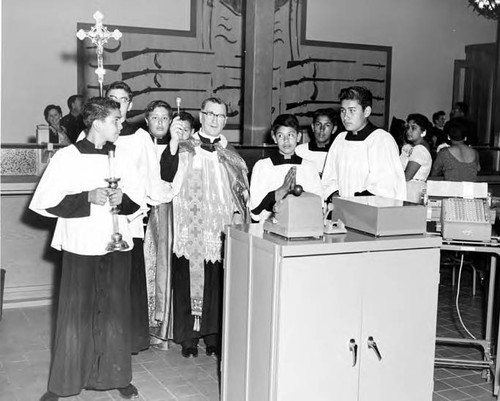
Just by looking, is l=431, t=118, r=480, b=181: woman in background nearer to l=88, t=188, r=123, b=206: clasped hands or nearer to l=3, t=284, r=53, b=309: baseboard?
l=3, t=284, r=53, b=309: baseboard

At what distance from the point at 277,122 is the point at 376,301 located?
1851mm

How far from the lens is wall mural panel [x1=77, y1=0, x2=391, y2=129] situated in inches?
435

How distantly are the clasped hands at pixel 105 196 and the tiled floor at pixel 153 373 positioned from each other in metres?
1.25

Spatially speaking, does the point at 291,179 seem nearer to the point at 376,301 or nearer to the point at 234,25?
the point at 376,301

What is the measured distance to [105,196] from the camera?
12.8 ft

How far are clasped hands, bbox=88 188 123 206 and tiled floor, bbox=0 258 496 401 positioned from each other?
1.25 metres

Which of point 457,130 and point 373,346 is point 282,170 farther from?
point 457,130

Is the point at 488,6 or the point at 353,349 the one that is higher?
the point at 488,6

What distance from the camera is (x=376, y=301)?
3621 millimetres

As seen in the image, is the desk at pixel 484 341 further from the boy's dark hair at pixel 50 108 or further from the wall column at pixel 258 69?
the boy's dark hair at pixel 50 108

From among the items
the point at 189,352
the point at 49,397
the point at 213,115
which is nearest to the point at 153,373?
the point at 189,352

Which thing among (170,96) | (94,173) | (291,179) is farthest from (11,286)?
(170,96)

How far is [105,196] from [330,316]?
1343 millimetres

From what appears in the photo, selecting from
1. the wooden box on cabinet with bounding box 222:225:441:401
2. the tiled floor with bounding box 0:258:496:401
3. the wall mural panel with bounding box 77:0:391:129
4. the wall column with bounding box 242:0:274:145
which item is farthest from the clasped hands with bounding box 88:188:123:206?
the wall mural panel with bounding box 77:0:391:129
